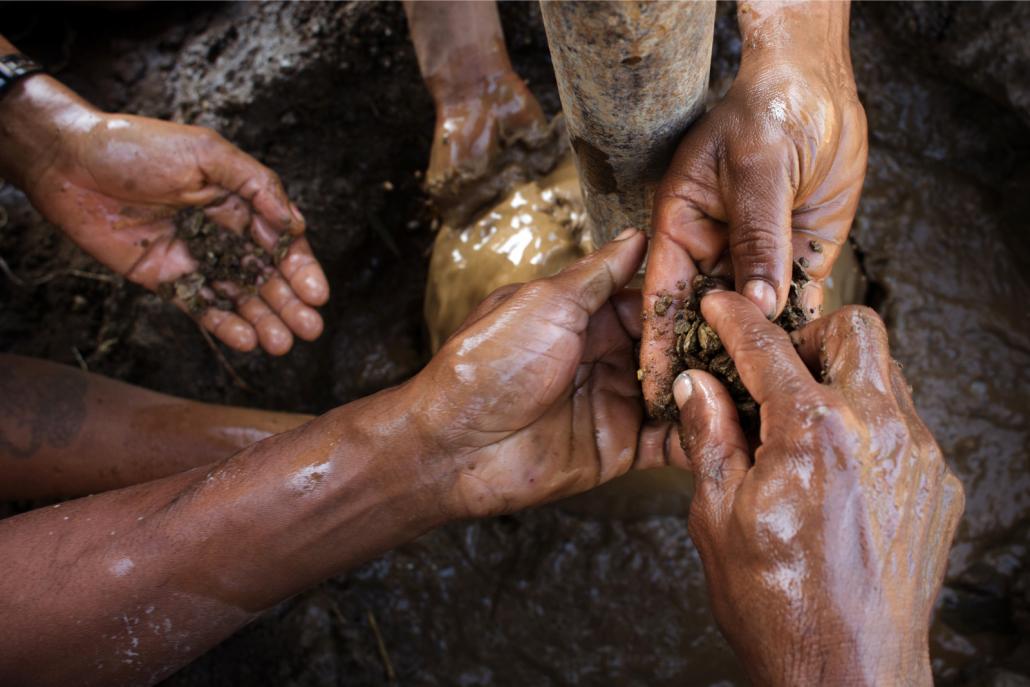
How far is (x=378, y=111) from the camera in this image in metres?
2.80

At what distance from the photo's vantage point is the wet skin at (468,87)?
7.75 ft

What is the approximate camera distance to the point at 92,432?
88.7 inches

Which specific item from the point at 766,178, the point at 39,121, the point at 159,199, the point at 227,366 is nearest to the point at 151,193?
the point at 159,199

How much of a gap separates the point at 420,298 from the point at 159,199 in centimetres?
102

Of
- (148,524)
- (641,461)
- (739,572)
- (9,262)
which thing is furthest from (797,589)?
(9,262)

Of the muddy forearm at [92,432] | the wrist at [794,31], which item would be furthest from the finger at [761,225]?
the muddy forearm at [92,432]

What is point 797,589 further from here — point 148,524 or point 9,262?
point 9,262

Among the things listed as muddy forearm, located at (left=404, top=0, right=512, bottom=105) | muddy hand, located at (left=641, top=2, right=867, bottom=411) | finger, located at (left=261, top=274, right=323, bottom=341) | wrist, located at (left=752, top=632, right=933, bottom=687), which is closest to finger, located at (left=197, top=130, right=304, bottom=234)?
finger, located at (left=261, top=274, right=323, bottom=341)

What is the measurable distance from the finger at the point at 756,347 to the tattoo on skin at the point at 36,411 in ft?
6.17

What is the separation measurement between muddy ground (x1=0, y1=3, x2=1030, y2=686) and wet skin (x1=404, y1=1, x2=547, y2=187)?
1.22ft

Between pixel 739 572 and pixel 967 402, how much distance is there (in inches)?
66.8

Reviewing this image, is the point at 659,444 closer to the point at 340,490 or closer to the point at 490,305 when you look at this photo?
the point at 490,305

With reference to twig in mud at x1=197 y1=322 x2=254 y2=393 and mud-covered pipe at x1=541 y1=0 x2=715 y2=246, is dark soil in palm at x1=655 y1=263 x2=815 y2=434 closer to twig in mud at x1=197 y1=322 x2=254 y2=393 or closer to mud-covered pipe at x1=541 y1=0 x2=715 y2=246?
mud-covered pipe at x1=541 y1=0 x2=715 y2=246

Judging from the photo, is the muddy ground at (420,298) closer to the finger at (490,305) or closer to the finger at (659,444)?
the finger at (659,444)
